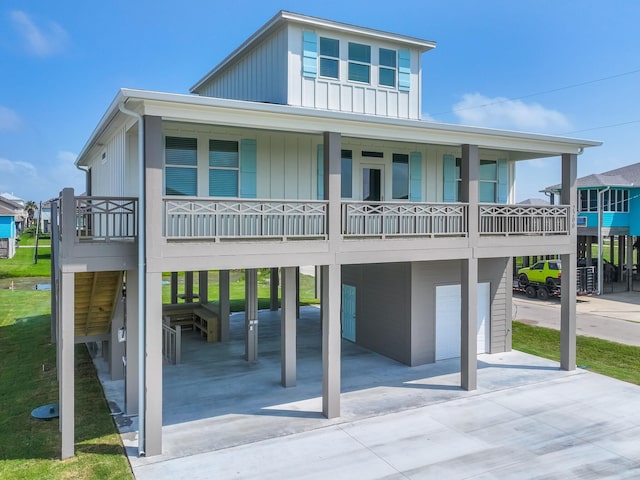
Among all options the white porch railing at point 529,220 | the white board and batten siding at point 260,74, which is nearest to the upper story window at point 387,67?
the white board and batten siding at point 260,74

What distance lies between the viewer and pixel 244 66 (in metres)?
15.7

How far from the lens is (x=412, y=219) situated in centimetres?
1238

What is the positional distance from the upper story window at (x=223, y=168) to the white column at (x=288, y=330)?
2375 mm

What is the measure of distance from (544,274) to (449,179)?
15.8 meters

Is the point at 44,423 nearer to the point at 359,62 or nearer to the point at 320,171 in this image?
the point at 320,171

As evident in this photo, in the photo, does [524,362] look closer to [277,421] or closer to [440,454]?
[440,454]

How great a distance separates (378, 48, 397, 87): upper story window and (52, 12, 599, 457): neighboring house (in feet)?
0.16

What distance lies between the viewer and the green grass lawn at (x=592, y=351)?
14.1 meters

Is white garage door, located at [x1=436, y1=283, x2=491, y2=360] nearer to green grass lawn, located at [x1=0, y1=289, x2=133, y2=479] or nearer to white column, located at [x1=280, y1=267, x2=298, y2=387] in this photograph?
white column, located at [x1=280, y1=267, x2=298, y2=387]

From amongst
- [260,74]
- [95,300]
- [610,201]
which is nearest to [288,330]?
[95,300]

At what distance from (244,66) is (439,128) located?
728 centimetres

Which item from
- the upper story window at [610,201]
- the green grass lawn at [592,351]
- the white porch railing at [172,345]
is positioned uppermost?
the upper story window at [610,201]

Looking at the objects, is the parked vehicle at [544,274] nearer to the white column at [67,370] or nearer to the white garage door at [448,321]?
the white garage door at [448,321]

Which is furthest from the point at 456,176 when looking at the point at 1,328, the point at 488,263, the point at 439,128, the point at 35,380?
the point at 1,328
